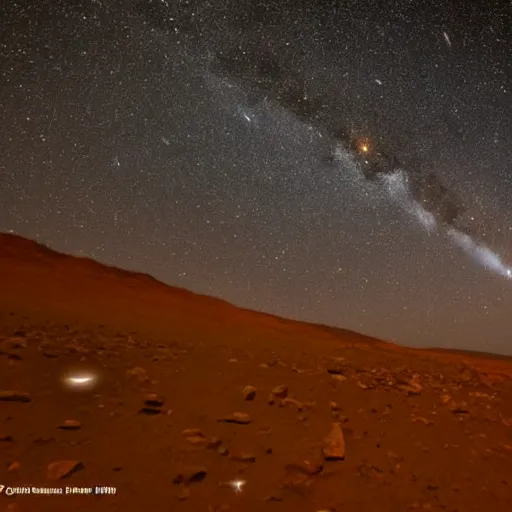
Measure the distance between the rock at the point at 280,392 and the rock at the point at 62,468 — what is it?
94.0 inches

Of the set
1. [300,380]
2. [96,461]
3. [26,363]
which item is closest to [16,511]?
[96,461]

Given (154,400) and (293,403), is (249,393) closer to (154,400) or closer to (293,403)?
(293,403)

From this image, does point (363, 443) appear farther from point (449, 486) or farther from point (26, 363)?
point (26, 363)

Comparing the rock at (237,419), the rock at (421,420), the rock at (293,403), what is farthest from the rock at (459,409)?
the rock at (237,419)

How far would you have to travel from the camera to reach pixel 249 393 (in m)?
4.10

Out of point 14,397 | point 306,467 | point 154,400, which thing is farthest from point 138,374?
point 306,467

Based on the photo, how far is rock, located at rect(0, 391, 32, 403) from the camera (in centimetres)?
312

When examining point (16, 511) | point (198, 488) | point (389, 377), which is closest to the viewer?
point (16, 511)

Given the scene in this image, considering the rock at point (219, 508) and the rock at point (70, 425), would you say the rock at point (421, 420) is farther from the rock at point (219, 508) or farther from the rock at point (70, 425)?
the rock at point (70, 425)

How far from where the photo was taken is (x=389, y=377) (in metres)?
6.28

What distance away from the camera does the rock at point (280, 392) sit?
4.27 meters

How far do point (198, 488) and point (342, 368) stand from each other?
4611 millimetres

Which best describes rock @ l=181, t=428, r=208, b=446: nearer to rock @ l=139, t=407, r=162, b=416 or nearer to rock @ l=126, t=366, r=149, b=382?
rock @ l=139, t=407, r=162, b=416

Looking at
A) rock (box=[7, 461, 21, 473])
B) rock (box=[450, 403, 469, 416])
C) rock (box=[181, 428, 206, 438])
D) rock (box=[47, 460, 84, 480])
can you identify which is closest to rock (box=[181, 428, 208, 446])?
rock (box=[181, 428, 206, 438])
